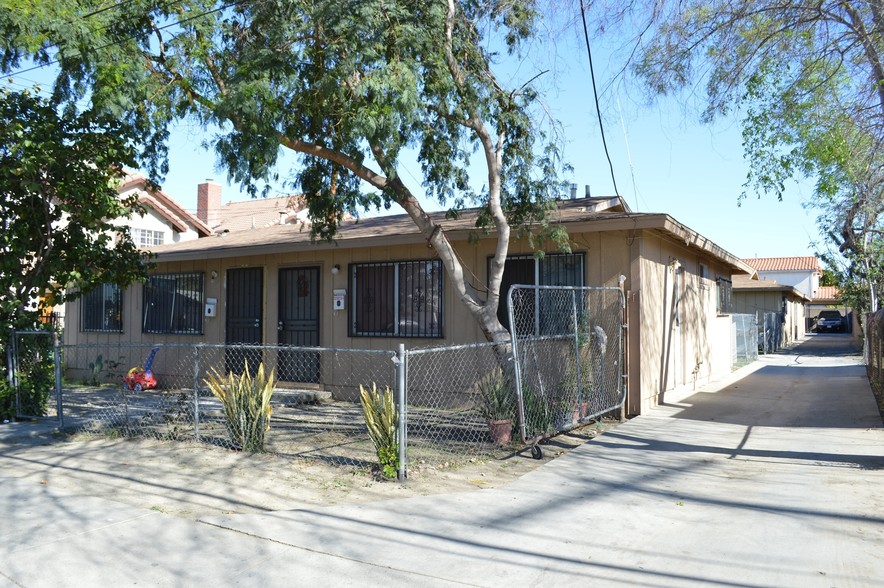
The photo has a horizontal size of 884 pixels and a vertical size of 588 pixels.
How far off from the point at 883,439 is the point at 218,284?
36.7ft

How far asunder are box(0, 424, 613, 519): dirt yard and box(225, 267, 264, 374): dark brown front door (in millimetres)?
4730

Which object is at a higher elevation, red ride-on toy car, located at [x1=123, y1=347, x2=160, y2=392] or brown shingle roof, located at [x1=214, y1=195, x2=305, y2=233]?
brown shingle roof, located at [x1=214, y1=195, x2=305, y2=233]

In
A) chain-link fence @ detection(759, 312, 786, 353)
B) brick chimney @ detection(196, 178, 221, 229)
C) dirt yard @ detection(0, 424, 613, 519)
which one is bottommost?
dirt yard @ detection(0, 424, 613, 519)

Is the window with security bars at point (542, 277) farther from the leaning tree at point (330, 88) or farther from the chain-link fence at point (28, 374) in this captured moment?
the chain-link fence at point (28, 374)

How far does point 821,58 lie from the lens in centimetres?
924

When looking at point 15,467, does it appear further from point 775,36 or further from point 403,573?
point 775,36

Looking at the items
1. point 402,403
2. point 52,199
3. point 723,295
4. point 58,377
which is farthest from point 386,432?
point 723,295

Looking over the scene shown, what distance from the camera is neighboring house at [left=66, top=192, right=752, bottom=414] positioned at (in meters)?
9.85

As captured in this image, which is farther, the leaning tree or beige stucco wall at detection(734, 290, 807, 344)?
beige stucco wall at detection(734, 290, 807, 344)

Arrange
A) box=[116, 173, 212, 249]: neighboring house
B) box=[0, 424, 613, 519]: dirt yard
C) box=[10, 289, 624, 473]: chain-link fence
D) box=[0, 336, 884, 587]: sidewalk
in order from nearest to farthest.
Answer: box=[0, 336, 884, 587]: sidewalk
box=[0, 424, 613, 519]: dirt yard
box=[10, 289, 624, 473]: chain-link fence
box=[116, 173, 212, 249]: neighboring house

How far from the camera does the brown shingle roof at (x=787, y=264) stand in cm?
5969

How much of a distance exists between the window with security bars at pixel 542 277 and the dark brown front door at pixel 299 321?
11.9 ft

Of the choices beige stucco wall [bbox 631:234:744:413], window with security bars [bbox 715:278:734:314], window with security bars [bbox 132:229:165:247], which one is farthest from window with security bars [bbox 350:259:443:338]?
window with security bars [bbox 132:229:165:247]

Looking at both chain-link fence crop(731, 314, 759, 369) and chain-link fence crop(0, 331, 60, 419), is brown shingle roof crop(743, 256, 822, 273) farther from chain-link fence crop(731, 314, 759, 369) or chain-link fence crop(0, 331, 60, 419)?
chain-link fence crop(0, 331, 60, 419)
